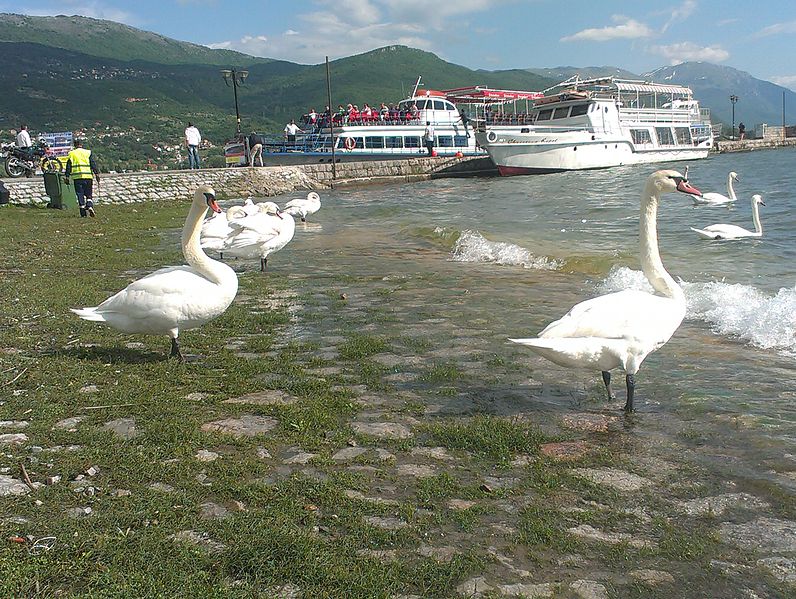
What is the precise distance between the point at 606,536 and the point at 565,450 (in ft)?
3.23

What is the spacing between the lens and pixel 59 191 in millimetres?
20531

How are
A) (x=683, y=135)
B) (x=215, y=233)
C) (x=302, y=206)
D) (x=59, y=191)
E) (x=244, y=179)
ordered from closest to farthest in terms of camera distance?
1. (x=215, y=233)
2. (x=302, y=206)
3. (x=59, y=191)
4. (x=244, y=179)
5. (x=683, y=135)

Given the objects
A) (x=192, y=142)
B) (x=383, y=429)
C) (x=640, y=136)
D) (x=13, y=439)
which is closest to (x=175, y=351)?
(x=13, y=439)

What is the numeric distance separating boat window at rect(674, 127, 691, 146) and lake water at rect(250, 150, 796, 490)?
38194mm

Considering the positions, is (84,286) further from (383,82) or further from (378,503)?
(383,82)

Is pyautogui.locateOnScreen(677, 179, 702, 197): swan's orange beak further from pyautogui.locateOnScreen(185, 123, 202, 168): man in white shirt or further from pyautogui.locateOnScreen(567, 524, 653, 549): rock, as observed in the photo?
pyautogui.locateOnScreen(185, 123, 202, 168): man in white shirt

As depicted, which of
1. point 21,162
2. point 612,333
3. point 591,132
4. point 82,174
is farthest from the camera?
point 591,132

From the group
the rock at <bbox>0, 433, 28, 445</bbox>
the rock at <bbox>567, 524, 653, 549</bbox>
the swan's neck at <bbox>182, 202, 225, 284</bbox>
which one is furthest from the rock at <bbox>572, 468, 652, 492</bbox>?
the swan's neck at <bbox>182, 202, 225, 284</bbox>

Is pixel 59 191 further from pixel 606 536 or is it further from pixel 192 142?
pixel 606 536

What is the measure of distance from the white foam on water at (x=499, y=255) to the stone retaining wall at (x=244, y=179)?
16445 mm

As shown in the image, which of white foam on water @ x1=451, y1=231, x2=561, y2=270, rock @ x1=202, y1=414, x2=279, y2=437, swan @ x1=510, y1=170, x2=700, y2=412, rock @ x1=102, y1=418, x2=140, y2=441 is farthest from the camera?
white foam on water @ x1=451, y1=231, x2=561, y2=270

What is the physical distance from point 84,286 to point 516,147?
40.7 metres

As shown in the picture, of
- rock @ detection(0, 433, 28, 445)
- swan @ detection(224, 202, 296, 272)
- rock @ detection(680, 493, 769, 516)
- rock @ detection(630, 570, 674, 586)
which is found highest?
swan @ detection(224, 202, 296, 272)

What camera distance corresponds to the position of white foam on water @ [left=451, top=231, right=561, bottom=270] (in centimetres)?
1242
